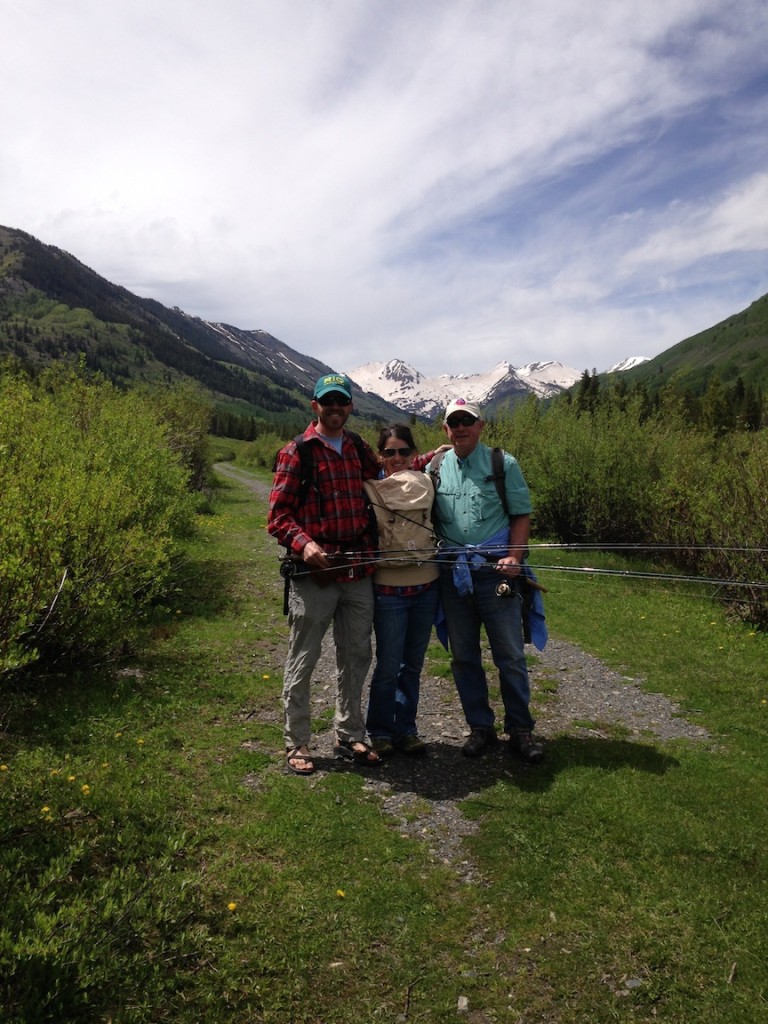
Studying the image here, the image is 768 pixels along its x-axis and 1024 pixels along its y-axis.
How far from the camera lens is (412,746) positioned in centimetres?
649

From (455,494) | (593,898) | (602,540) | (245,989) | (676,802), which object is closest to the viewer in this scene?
(245,989)

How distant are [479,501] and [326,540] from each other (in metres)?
1.56

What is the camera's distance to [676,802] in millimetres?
5535

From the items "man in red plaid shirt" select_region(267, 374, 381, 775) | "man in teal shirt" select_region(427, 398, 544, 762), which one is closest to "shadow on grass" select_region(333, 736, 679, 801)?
"man in teal shirt" select_region(427, 398, 544, 762)

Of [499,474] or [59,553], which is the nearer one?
[499,474]

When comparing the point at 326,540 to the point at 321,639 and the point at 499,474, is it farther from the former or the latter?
the point at 499,474

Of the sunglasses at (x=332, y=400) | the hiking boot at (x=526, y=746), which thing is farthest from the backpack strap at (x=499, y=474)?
the hiking boot at (x=526, y=746)

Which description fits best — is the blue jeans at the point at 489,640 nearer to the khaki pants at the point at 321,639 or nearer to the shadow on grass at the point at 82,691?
the khaki pants at the point at 321,639

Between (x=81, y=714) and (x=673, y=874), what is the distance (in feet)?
19.9

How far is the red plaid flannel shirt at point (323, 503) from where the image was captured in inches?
223

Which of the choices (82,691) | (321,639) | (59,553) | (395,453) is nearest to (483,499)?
(395,453)

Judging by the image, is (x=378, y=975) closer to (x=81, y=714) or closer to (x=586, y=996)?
(x=586, y=996)

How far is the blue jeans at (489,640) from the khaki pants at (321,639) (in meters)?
0.90

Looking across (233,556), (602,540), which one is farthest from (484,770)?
(602,540)
